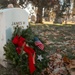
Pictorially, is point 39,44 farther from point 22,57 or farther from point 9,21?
point 9,21

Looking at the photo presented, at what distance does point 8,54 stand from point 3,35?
0.70m

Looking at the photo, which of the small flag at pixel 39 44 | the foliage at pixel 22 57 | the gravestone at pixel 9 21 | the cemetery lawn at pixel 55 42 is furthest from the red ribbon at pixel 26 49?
the cemetery lawn at pixel 55 42

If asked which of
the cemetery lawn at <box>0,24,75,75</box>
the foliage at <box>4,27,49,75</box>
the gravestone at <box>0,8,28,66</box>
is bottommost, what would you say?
the cemetery lawn at <box>0,24,75,75</box>

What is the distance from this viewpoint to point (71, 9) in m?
→ 29.8

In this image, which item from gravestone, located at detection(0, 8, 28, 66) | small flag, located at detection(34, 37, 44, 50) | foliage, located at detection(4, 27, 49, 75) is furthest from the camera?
gravestone, located at detection(0, 8, 28, 66)

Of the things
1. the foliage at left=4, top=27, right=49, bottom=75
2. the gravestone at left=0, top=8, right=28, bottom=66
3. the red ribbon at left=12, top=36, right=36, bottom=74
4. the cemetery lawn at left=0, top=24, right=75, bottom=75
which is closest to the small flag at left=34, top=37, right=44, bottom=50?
the foliage at left=4, top=27, right=49, bottom=75

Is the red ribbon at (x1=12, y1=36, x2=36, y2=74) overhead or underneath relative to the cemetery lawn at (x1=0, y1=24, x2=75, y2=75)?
overhead

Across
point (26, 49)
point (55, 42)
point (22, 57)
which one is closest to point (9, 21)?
point (26, 49)

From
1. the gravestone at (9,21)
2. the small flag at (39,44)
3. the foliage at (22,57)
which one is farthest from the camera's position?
the gravestone at (9,21)

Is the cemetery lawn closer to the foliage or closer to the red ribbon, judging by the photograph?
the foliage

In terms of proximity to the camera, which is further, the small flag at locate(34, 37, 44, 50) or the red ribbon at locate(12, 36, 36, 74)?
the small flag at locate(34, 37, 44, 50)

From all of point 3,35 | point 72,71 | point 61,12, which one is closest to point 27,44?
point 3,35

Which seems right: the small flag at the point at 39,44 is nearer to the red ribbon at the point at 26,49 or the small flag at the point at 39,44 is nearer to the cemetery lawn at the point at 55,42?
the red ribbon at the point at 26,49

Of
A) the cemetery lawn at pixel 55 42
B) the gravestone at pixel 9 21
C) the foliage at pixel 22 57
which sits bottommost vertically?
the cemetery lawn at pixel 55 42
